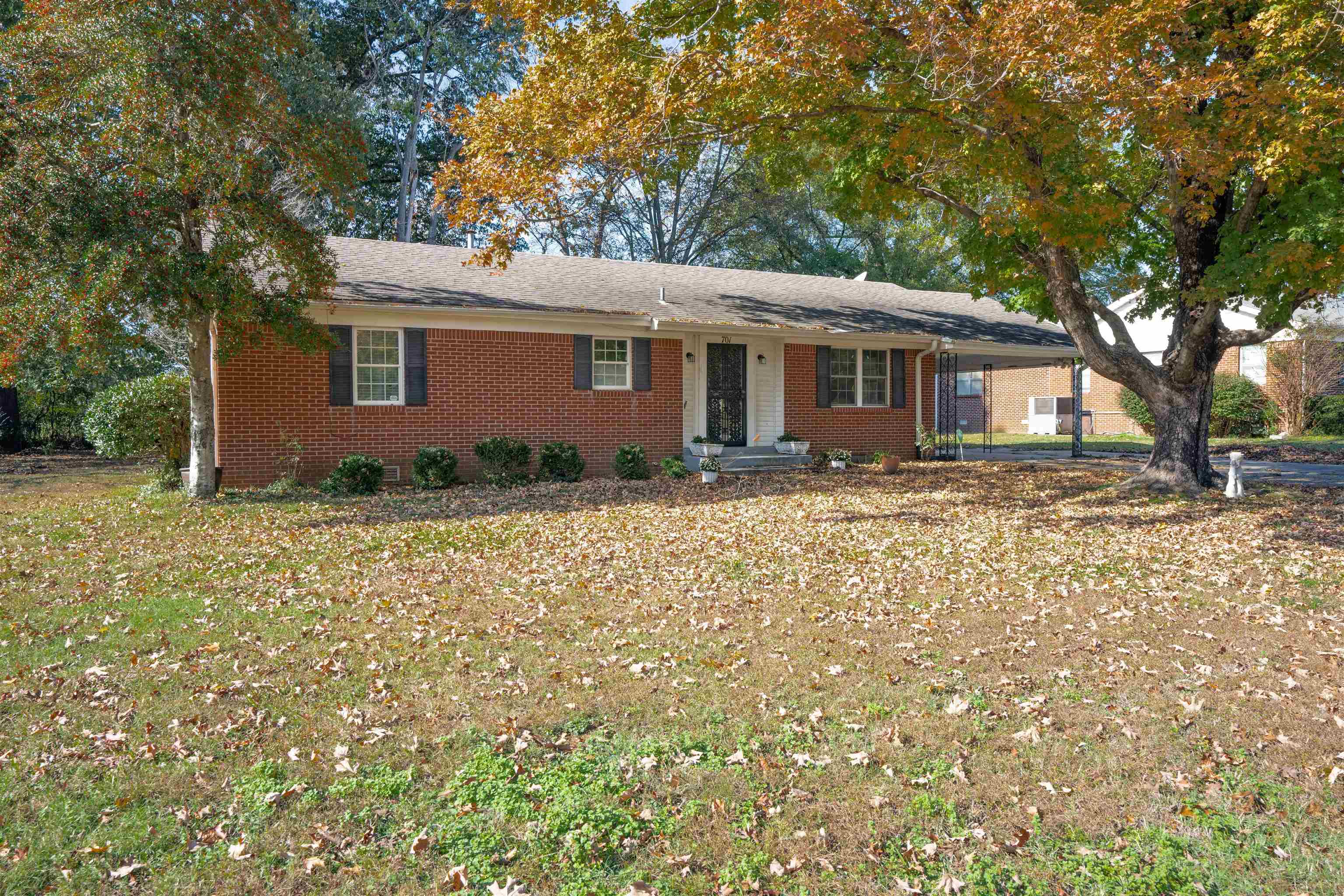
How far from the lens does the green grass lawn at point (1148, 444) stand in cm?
2005

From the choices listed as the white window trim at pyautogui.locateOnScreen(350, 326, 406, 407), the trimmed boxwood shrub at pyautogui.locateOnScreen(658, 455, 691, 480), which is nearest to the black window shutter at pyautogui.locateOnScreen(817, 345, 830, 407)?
the trimmed boxwood shrub at pyautogui.locateOnScreen(658, 455, 691, 480)

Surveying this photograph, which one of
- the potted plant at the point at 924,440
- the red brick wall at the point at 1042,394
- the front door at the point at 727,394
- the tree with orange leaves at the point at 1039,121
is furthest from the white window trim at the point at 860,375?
the red brick wall at the point at 1042,394

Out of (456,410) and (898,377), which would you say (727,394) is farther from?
(456,410)

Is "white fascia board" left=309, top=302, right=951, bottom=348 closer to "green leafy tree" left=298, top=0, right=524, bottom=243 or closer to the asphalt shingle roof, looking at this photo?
the asphalt shingle roof

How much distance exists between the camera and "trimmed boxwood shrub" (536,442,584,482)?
14.4 m

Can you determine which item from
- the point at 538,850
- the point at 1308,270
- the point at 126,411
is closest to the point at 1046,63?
the point at 1308,270

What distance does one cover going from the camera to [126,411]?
13023 mm

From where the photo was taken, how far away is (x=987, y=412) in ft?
96.9

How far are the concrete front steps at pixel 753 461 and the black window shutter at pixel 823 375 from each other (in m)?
1.27

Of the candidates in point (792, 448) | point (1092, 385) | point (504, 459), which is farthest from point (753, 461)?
point (1092, 385)

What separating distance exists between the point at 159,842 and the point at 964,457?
1998cm

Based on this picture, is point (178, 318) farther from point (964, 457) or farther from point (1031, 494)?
point (964, 457)

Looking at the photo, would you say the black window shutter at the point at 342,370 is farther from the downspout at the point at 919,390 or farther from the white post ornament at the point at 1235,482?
the white post ornament at the point at 1235,482

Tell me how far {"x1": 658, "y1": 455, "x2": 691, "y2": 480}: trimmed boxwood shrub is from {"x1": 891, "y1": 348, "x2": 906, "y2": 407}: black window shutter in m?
5.72
